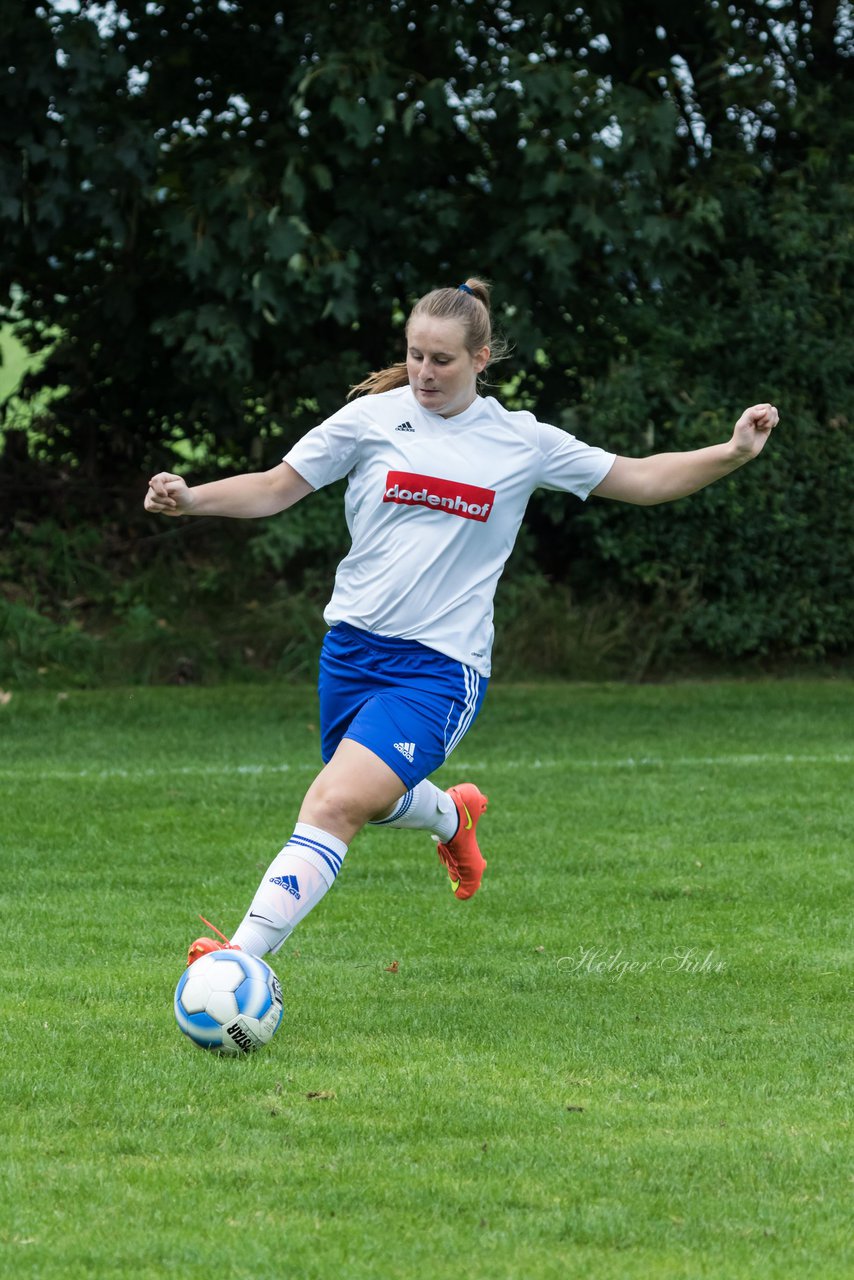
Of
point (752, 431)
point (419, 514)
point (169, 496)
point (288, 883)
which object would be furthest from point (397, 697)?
point (752, 431)

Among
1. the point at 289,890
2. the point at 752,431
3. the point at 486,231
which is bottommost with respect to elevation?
the point at 289,890

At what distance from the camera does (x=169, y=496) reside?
4.79 m

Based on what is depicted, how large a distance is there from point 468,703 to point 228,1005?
121 cm

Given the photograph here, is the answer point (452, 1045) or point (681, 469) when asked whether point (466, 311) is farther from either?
point (452, 1045)

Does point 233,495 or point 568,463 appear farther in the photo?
point 568,463

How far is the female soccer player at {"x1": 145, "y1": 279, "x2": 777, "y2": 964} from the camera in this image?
4.95 m

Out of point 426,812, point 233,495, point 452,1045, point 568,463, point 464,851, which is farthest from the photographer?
point 464,851

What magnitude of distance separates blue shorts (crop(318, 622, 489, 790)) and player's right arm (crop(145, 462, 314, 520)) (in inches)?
16.6

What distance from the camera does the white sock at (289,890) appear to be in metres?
4.68

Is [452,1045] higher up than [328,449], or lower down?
lower down

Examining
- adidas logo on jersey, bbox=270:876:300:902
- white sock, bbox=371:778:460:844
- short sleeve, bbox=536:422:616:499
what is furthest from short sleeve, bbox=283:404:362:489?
adidas logo on jersey, bbox=270:876:300:902

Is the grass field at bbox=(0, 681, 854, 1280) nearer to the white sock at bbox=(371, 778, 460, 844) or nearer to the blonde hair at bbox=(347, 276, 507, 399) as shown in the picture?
the white sock at bbox=(371, 778, 460, 844)

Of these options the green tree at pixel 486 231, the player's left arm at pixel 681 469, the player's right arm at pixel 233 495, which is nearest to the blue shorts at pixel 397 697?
the player's right arm at pixel 233 495

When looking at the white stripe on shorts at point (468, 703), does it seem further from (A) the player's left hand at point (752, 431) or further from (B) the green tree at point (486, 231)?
(B) the green tree at point (486, 231)
